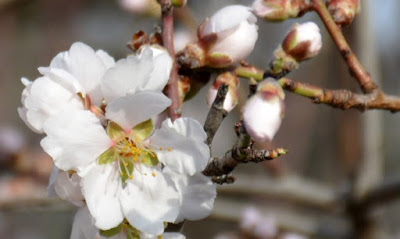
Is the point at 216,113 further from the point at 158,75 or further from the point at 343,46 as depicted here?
the point at 343,46

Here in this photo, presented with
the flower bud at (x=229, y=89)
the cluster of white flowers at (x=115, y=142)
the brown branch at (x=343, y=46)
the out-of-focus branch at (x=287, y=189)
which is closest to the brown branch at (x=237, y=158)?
the cluster of white flowers at (x=115, y=142)

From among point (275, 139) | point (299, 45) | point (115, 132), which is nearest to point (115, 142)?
point (115, 132)

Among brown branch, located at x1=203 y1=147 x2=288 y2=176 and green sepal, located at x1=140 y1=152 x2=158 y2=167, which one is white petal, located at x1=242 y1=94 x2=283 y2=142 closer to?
brown branch, located at x1=203 y1=147 x2=288 y2=176

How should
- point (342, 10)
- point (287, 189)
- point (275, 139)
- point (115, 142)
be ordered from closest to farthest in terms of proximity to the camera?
point (115, 142) → point (342, 10) → point (287, 189) → point (275, 139)

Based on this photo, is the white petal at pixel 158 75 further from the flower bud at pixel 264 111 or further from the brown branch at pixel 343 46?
the brown branch at pixel 343 46

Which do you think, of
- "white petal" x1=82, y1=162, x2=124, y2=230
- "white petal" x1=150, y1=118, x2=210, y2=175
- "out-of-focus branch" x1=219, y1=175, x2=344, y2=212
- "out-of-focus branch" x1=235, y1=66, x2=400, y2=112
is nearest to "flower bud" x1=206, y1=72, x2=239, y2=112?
"out-of-focus branch" x1=235, y1=66, x2=400, y2=112
